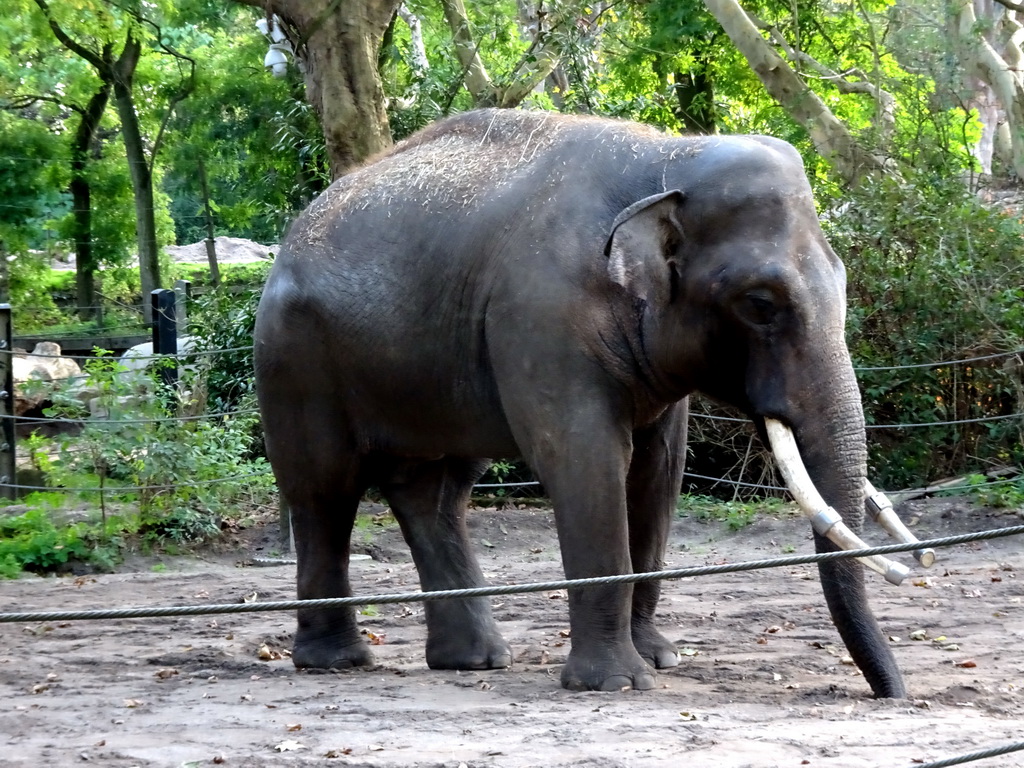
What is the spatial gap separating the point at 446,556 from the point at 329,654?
0.71 m

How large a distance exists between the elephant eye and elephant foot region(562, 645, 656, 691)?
1.41 meters

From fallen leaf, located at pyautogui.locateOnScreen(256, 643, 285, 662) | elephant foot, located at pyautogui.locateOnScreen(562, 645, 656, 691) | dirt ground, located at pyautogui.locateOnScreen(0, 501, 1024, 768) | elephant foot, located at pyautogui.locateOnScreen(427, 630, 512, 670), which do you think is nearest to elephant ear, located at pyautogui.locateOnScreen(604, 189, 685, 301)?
elephant foot, located at pyautogui.locateOnScreen(562, 645, 656, 691)

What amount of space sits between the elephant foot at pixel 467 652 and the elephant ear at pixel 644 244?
1861 mm

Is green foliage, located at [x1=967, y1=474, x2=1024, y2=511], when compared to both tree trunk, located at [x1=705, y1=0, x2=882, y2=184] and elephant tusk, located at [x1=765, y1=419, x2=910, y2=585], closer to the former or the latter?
tree trunk, located at [x1=705, y1=0, x2=882, y2=184]

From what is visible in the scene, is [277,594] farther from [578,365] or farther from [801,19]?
[801,19]

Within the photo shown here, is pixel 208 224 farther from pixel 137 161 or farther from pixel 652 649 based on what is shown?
pixel 652 649

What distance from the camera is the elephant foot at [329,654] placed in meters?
6.41

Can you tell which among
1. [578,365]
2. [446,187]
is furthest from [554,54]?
[578,365]

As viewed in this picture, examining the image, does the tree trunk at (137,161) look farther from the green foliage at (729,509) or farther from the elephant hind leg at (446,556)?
the elephant hind leg at (446,556)

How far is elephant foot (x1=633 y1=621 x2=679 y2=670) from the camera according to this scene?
6102 millimetres

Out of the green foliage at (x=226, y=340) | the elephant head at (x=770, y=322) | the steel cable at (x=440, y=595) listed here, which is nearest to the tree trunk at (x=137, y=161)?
the green foliage at (x=226, y=340)

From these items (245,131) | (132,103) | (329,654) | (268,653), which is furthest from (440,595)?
(132,103)

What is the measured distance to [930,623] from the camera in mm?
6852

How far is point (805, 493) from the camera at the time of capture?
4965mm
